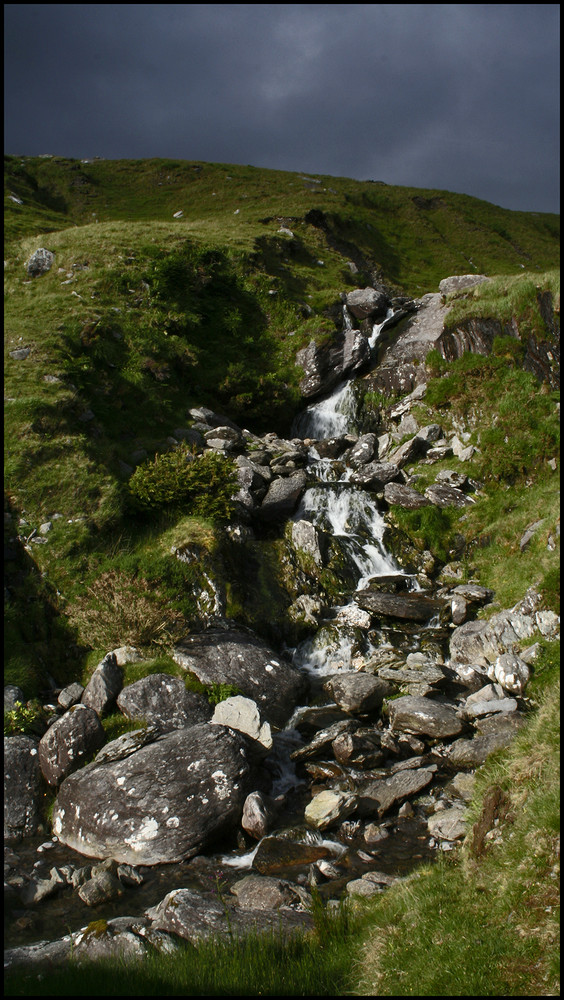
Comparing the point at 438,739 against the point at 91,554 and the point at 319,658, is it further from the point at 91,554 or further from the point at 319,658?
the point at 91,554

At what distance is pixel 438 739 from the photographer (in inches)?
491

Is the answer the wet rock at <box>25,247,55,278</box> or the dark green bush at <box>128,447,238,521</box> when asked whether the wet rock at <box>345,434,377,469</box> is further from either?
the wet rock at <box>25,247,55,278</box>

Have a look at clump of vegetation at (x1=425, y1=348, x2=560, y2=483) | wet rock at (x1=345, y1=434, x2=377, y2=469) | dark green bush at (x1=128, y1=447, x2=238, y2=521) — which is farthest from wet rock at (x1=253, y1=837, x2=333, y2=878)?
wet rock at (x1=345, y1=434, x2=377, y2=469)

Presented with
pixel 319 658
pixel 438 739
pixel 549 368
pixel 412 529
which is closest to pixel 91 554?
pixel 319 658

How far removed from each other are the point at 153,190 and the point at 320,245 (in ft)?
101

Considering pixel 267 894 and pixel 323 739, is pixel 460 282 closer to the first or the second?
pixel 323 739

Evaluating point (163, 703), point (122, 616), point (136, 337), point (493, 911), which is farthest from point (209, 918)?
point (136, 337)

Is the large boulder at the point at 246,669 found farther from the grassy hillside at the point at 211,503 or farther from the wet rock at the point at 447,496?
the wet rock at the point at 447,496

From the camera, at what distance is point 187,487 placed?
18.0 meters

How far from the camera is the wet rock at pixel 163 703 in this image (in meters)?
12.1

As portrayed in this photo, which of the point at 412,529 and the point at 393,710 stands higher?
the point at 412,529

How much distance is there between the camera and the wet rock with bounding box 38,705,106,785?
11133mm

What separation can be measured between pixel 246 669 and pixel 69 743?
14.2ft

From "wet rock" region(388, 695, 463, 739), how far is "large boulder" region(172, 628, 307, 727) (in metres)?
2.55
